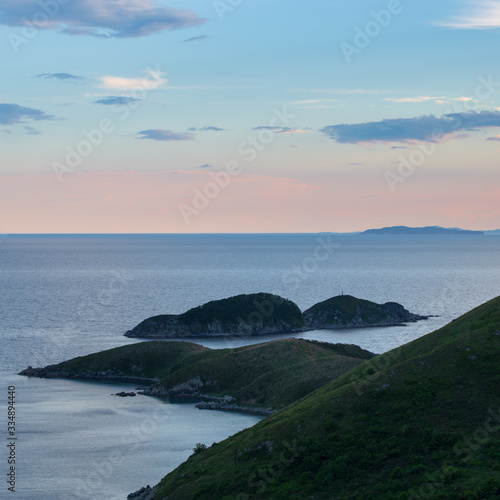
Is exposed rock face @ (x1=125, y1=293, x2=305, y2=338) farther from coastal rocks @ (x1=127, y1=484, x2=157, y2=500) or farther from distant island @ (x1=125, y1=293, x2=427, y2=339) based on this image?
coastal rocks @ (x1=127, y1=484, x2=157, y2=500)

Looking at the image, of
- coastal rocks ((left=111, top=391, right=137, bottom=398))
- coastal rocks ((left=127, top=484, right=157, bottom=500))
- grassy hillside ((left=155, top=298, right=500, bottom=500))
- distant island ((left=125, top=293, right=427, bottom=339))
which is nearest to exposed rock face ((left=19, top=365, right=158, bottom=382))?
coastal rocks ((left=111, top=391, right=137, bottom=398))

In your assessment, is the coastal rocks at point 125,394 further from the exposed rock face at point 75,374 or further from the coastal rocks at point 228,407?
the coastal rocks at point 228,407

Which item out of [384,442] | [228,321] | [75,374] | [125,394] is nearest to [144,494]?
[384,442]

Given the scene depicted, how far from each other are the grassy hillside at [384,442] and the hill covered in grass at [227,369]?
111ft

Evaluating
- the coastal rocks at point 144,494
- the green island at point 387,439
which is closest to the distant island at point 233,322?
the green island at point 387,439

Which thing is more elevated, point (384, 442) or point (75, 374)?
point (75, 374)

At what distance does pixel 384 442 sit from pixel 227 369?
59905 mm

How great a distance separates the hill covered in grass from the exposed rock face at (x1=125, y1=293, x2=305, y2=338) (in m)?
42.6

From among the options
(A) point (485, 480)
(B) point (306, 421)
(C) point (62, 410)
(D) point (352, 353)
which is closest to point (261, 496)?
(B) point (306, 421)

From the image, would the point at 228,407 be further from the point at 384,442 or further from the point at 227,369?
the point at 384,442

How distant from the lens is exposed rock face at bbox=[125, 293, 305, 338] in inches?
7160

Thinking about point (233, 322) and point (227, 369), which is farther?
point (233, 322)

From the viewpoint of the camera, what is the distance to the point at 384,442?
195ft

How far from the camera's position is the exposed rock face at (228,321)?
182 meters
